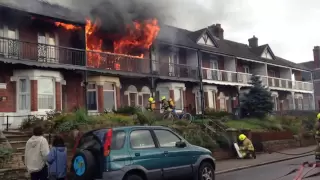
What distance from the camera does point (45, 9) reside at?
18891mm

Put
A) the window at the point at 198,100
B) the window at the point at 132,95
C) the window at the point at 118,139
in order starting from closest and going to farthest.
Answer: the window at the point at 118,139 → the window at the point at 132,95 → the window at the point at 198,100

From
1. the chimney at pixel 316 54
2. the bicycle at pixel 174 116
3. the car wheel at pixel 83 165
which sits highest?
the chimney at pixel 316 54

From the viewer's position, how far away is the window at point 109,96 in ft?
69.8

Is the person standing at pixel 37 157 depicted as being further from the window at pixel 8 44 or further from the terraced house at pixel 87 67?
the window at pixel 8 44

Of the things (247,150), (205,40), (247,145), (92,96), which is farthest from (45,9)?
(205,40)

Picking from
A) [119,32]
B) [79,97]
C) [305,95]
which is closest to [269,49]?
[305,95]

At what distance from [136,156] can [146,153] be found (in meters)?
0.31

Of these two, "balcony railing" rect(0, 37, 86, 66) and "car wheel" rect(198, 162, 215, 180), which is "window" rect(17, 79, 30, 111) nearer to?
"balcony railing" rect(0, 37, 86, 66)

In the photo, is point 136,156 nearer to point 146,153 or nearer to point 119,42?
point 146,153

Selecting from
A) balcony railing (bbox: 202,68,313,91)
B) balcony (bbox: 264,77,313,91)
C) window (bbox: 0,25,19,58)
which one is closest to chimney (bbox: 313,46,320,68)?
balcony (bbox: 264,77,313,91)

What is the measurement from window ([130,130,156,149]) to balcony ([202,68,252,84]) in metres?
20.4

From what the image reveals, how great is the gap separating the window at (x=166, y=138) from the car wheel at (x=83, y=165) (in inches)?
68.9

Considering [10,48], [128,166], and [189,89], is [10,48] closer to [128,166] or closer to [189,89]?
[128,166]

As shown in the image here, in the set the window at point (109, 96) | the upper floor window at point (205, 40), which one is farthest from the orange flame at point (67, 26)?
the upper floor window at point (205, 40)
